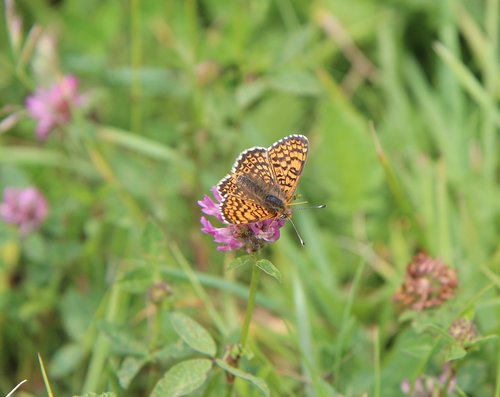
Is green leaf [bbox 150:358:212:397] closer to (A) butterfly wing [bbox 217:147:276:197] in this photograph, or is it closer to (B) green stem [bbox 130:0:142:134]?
(A) butterfly wing [bbox 217:147:276:197]

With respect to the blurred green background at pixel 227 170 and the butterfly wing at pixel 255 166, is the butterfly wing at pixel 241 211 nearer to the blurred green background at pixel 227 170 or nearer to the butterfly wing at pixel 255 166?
the butterfly wing at pixel 255 166

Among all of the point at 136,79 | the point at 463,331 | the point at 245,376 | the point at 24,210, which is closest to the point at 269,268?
the point at 245,376

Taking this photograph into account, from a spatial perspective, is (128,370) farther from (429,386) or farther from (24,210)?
(24,210)

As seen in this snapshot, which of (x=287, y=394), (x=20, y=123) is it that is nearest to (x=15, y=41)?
(x=20, y=123)

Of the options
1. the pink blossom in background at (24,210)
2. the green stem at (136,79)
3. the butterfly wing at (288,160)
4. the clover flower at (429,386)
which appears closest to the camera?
the butterfly wing at (288,160)

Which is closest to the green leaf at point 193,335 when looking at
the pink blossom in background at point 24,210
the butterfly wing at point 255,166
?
the butterfly wing at point 255,166

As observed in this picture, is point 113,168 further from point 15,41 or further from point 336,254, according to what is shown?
point 336,254
